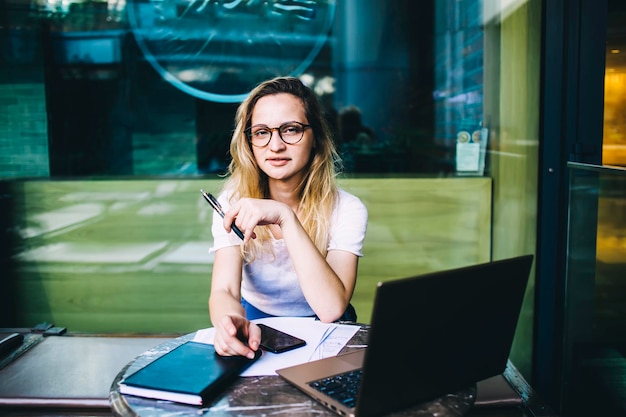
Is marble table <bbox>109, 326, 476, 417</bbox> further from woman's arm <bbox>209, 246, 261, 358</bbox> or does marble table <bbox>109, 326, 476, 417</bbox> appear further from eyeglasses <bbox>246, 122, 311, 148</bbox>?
eyeglasses <bbox>246, 122, 311, 148</bbox>

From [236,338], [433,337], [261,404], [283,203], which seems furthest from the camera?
[283,203]

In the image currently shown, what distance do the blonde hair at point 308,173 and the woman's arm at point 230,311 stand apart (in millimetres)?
133

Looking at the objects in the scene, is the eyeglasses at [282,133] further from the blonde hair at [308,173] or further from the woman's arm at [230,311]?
the woman's arm at [230,311]

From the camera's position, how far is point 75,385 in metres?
2.11

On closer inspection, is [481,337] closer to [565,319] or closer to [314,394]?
[314,394]

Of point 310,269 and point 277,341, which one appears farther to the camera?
point 310,269

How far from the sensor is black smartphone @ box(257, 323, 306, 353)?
49.8 inches

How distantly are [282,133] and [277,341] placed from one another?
746 millimetres

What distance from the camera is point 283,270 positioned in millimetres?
1857

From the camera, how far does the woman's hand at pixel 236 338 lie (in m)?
1.19

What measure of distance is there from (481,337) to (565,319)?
172 cm

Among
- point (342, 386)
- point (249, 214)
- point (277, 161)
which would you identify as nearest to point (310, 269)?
point (249, 214)

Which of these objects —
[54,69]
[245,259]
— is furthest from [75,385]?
[54,69]

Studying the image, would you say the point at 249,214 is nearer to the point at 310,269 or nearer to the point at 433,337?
the point at 310,269
